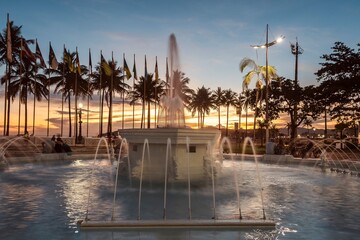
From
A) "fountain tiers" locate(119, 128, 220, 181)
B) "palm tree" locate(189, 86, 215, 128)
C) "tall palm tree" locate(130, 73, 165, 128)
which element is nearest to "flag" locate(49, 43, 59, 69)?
"fountain tiers" locate(119, 128, 220, 181)

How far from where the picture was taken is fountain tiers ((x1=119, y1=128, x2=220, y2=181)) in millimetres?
14766

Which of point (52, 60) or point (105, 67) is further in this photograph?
point (105, 67)

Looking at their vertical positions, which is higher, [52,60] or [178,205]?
[52,60]

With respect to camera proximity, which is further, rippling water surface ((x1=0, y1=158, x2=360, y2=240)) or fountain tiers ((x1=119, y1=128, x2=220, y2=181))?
fountain tiers ((x1=119, y1=128, x2=220, y2=181))

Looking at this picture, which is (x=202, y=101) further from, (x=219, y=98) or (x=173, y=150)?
(x=173, y=150)

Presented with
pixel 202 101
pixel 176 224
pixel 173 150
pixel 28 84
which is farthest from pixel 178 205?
pixel 202 101

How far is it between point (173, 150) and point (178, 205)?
4822 mm

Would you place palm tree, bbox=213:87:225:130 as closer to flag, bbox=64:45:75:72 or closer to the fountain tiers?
flag, bbox=64:45:75:72

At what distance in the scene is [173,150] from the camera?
49.2 ft

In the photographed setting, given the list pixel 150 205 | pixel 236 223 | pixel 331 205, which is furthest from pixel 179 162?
pixel 236 223

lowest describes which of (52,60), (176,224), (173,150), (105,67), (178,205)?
(178,205)

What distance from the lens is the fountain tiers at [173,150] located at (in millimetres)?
14766

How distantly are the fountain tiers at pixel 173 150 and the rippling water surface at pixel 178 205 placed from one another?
724mm

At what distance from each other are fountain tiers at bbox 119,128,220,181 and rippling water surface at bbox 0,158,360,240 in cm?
72
